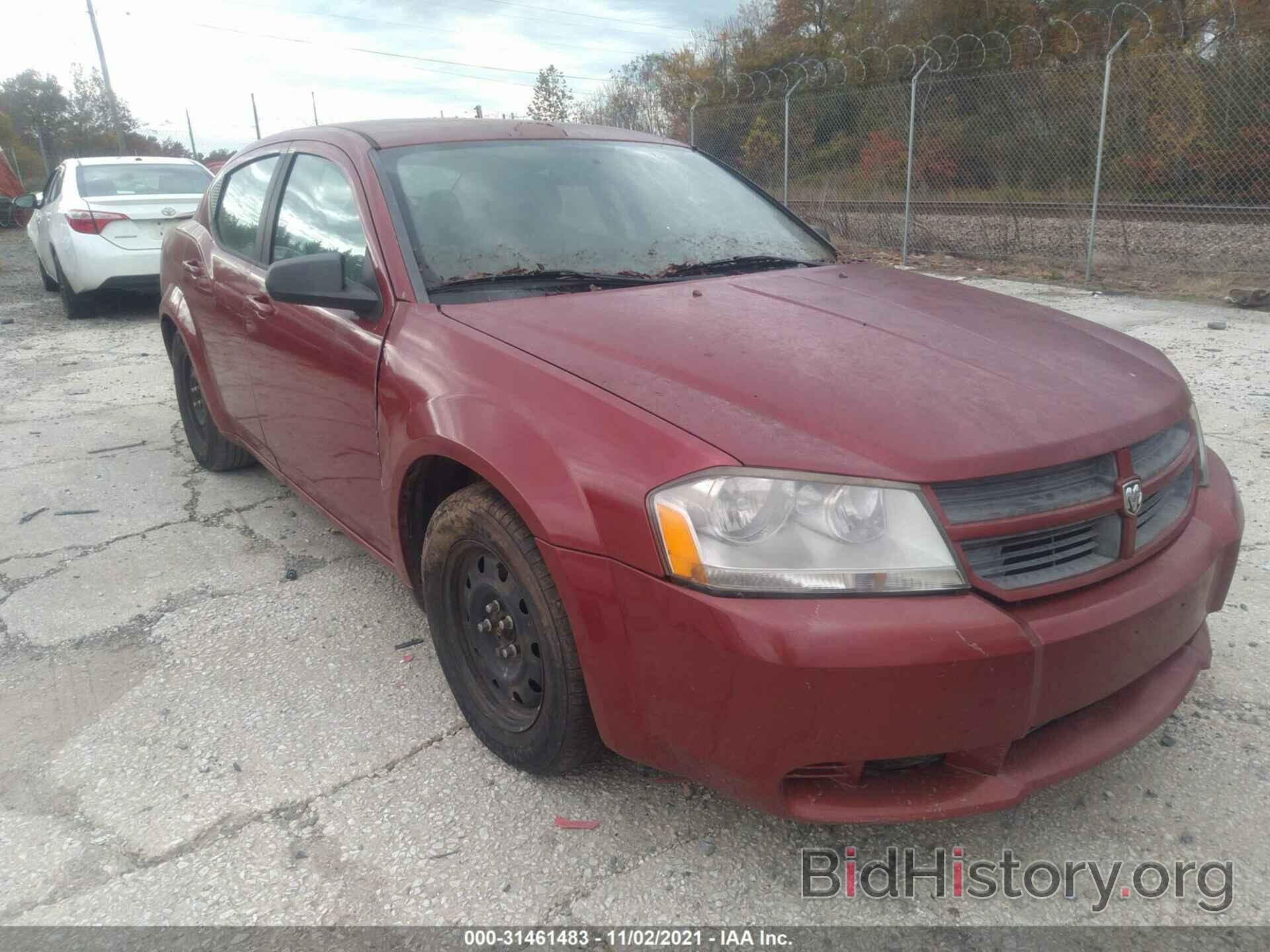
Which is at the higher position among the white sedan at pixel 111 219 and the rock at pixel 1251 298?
the white sedan at pixel 111 219

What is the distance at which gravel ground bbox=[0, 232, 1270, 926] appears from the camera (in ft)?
6.72

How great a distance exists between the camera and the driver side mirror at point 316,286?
2.64 metres

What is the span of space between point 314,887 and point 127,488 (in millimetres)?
3263

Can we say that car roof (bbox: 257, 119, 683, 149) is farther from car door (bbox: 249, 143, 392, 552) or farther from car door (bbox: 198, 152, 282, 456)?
car door (bbox: 198, 152, 282, 456)

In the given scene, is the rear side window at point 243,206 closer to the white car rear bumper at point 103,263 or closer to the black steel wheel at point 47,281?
the white car rear bumper at point 103,263

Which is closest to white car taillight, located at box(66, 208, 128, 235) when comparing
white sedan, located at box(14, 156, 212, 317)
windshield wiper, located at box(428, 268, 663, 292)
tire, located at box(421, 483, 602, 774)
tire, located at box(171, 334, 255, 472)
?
white sedan, located at box(14, 156, 212, 317)

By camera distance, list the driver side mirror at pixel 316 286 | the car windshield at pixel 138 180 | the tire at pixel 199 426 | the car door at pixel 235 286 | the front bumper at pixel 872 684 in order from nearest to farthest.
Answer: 1. the front bumper at pixel 872 684
2. the driver side mirror at pixel 316 286
3. the car door at pixel 235 286
4. the tire at pixel 199 426
5. the car windshield at pixel 138 180

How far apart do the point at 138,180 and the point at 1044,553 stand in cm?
1043

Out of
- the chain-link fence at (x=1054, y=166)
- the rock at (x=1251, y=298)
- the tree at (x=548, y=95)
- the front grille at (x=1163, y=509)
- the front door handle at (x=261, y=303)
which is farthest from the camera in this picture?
the tree at (x=548, y=95)

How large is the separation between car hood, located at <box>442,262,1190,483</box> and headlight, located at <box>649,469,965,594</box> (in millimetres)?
49

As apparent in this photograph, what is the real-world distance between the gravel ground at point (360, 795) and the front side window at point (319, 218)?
1209mm

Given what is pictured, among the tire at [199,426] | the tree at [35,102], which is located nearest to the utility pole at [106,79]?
the tree at [35,102]

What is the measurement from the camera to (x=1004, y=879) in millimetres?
2076

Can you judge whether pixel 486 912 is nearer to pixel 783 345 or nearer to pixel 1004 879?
pixel 1004 879
